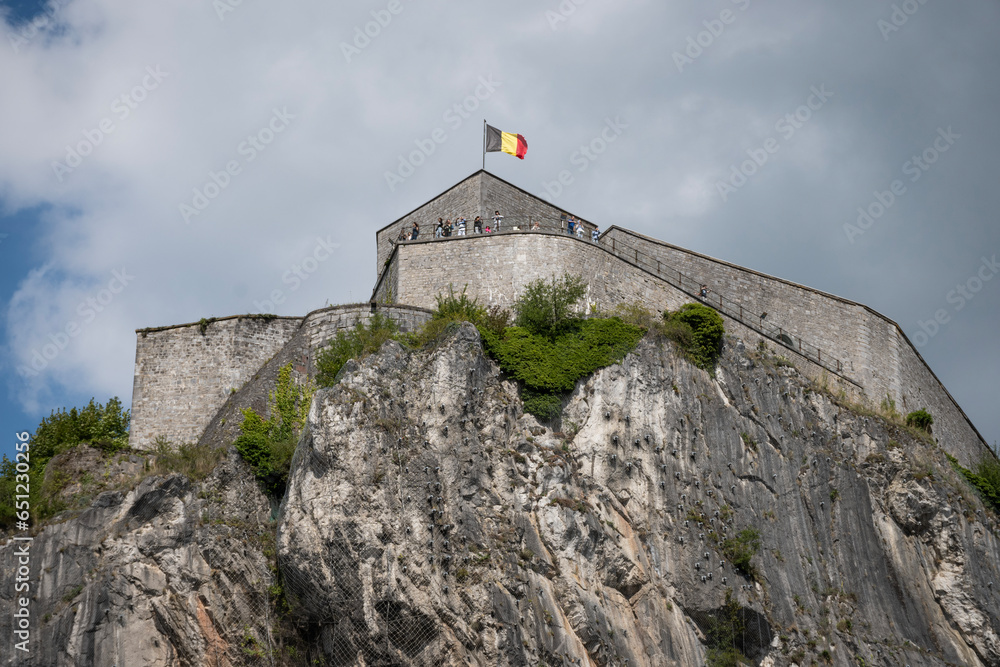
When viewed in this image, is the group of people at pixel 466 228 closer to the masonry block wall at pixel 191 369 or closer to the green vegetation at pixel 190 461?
the masonry block wall at pixel 191 369

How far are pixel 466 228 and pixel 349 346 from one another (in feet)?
26.0

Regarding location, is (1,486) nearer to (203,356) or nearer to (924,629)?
(203,356)

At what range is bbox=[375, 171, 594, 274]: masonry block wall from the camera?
3784 centimetres

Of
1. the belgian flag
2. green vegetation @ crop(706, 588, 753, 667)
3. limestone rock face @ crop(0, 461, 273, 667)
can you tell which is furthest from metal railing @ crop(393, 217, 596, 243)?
green vegetation @ crop(706, 588, 753, 667)

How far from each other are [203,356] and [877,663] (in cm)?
2014

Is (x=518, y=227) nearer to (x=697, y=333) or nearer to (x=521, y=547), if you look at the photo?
(x=697, y=333)

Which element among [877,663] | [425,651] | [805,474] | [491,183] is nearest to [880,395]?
[805,474]

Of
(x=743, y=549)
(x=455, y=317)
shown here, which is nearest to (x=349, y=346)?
(x=455, y=317)

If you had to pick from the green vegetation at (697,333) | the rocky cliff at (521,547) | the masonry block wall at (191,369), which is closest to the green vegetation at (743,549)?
the rocky cliff at (521,547)

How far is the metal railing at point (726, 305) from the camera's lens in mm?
37375

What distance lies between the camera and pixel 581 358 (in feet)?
102

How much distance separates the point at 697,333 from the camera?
3256cm

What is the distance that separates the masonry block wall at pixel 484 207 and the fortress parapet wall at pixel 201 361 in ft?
18.7

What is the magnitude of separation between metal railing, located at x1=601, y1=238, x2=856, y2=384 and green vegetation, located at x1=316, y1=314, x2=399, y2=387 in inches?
352
